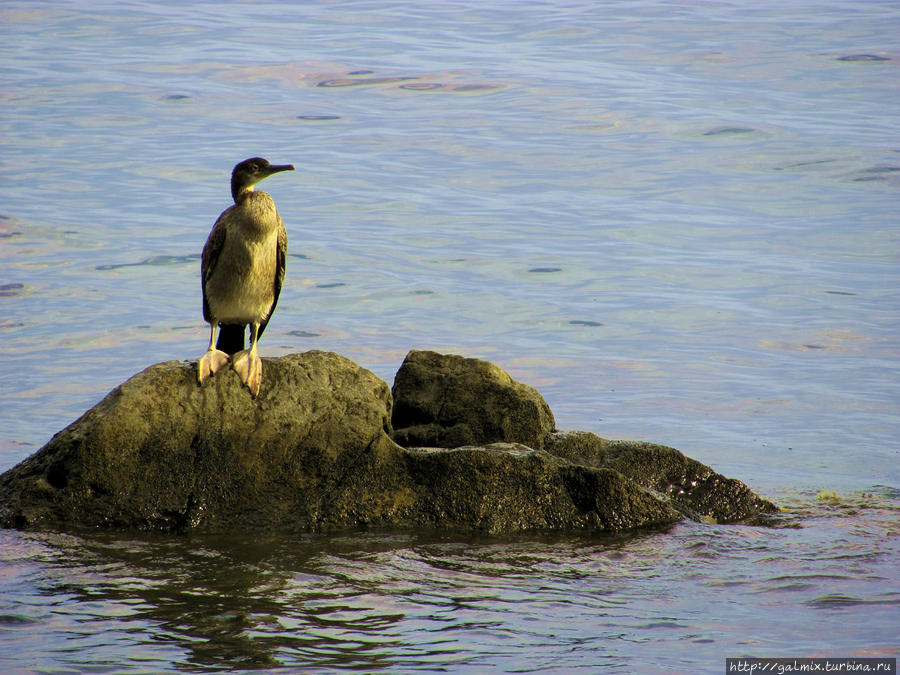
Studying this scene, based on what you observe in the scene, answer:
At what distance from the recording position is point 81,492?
6738 millimetres

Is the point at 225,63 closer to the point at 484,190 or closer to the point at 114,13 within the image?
the point at 114,13

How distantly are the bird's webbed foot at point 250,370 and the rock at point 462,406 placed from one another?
3.68 feet

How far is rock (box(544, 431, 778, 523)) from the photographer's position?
24.8 ft

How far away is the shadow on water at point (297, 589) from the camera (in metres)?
5.56

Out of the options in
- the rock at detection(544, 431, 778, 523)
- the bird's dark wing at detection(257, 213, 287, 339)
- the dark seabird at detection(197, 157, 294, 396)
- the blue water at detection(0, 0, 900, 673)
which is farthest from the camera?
the rock at detection(544, 431, 778, 523)

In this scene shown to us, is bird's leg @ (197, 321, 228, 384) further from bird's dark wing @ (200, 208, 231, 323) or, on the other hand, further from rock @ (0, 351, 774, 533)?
bird's dark wing @ (200, 208, 231, 323)

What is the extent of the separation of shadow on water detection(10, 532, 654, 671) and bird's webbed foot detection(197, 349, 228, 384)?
0.85 m

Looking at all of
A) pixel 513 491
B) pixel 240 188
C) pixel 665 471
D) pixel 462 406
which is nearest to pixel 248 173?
pixel 240 188

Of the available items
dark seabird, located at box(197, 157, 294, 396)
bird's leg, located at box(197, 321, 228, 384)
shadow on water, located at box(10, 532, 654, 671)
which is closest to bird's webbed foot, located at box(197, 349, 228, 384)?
bird's leg, located at box(197, 321, 228, 384)

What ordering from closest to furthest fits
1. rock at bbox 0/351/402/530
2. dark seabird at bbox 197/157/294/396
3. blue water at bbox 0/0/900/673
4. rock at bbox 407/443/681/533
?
blue water at bbox 0/0/900/673 → rock at bbox 0/351/402/530 → rock at bbox 407/443/681/533 → dark seabird at bbox 197/157/294/396

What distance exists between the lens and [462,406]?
7523 millimetres

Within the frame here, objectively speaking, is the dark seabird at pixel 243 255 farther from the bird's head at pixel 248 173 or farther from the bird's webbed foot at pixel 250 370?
the bird's webbed foot at pixel 250 370

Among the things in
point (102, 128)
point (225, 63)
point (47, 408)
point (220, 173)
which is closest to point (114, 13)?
point (225, 63)

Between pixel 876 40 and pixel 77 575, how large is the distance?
80.5 ft
